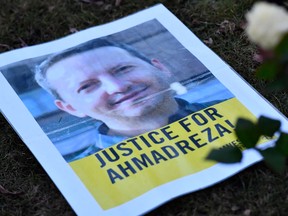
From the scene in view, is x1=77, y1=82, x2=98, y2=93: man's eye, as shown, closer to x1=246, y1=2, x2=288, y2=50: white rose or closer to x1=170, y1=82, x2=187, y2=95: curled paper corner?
x1=170, y1=82, x2=187, y2=95: curled paper corner

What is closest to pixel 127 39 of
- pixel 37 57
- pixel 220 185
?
pixel 37 57

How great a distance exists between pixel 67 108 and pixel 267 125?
18.4 inches

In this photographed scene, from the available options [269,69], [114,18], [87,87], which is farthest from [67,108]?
[269,69]

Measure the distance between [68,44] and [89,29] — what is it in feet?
0.22

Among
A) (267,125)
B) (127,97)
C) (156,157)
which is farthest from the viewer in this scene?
(127,97)

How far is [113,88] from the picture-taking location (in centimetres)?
107

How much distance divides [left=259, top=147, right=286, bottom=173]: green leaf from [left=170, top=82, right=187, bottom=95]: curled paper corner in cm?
37

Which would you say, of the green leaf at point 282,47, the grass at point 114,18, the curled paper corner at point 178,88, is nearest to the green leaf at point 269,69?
the green leaf at point 282,47

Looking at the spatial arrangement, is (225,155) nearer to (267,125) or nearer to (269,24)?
(267,125)

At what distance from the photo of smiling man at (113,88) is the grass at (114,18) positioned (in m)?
0.12

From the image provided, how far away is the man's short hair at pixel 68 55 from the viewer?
1.09 meters

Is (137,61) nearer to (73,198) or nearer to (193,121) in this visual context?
(193,121)

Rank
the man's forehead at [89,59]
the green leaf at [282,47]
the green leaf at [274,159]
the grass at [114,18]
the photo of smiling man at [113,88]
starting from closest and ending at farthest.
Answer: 1. the green leaf at [282,47]
2. the green leaf at [274,159]
3. the grass at [114,18]
4. the photo of smiling man at [113,88]
5. the man's forehead at [89,59]

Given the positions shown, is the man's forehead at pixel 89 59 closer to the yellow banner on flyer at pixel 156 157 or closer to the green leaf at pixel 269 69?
the yellow banner on flyer at pixel 156 157
